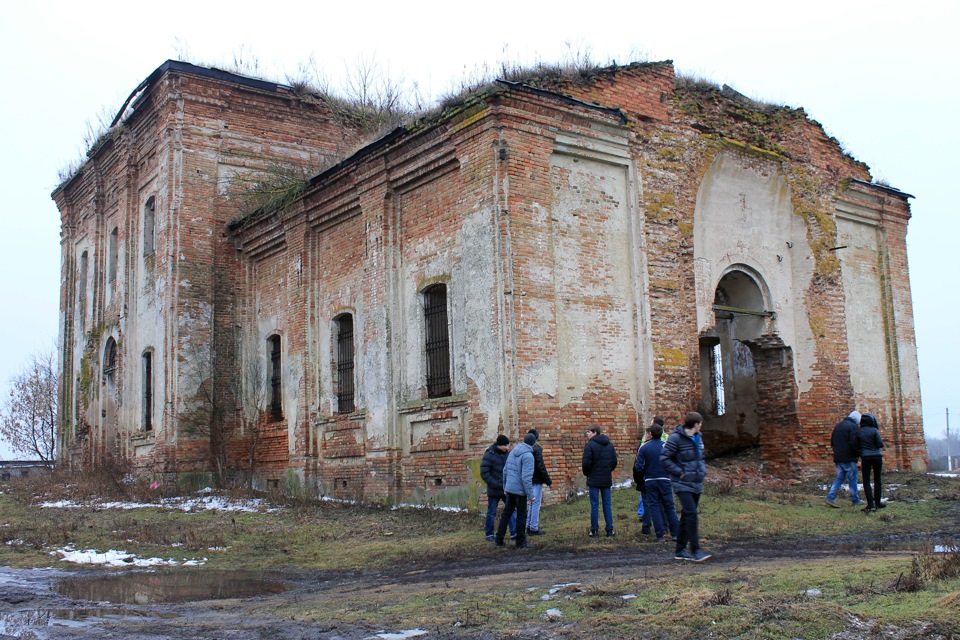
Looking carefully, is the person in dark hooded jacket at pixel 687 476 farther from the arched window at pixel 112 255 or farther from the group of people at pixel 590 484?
the arched window at pixel 112 255

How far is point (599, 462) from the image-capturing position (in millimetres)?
11641

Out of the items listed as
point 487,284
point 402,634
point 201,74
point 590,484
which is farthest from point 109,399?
point 402,634

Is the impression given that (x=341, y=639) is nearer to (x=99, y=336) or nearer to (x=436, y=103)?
(x=436, y=103)

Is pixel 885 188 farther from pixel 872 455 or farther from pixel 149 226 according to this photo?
pixel 149 226

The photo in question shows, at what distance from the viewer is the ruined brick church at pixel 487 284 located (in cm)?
1488

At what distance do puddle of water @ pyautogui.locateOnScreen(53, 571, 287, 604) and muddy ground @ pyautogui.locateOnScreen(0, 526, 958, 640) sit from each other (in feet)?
0.10

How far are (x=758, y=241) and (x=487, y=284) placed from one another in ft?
21.2

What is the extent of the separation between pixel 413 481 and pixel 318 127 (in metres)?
12.1

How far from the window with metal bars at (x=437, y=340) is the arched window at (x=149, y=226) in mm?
11042

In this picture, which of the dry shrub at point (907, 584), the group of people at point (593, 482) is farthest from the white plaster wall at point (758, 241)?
the dry shrub at point (907, 584)

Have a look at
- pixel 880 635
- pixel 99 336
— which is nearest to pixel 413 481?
pixel 880 635

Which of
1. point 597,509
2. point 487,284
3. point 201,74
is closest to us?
point 597,509

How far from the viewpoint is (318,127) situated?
24.5 meters

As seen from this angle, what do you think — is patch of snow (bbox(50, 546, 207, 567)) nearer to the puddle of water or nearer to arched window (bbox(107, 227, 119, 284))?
the puddle of water
